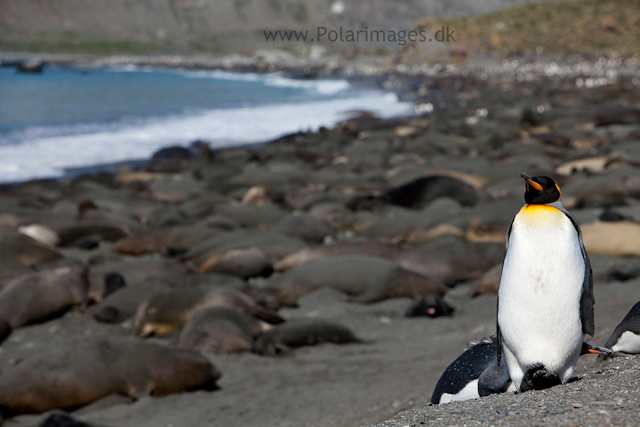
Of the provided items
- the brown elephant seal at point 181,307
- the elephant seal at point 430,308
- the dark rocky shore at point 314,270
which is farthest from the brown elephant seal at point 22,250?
the elephant seal at point 430,308

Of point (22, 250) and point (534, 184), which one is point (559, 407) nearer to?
point (534, 184)

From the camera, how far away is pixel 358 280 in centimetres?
564

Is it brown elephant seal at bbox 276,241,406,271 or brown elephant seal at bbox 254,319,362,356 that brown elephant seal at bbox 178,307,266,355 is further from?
brown elephant seal at bbox 276,241,406,271

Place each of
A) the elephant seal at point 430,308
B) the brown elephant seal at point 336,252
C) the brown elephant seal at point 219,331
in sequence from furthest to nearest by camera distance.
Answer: the brown elephant seal at point 336,252 < the elephant seal at point 430,308 < the brown elephant seal at point 219,331

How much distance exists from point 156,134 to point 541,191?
1776 centimetres

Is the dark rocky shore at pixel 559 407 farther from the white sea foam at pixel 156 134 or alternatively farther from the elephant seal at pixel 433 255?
the white sea foam at pixel 156 134

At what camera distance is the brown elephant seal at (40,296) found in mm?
5371

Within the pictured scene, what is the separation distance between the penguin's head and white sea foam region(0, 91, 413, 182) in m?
12.4

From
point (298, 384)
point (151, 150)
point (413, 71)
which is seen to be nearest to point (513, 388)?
point (298, 384)

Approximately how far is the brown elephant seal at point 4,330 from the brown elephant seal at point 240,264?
181cm

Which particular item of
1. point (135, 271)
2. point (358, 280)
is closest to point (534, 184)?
point (358, 280)

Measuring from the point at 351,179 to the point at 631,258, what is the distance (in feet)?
17.1

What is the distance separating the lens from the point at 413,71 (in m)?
48.1

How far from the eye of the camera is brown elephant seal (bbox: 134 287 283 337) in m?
5.02
